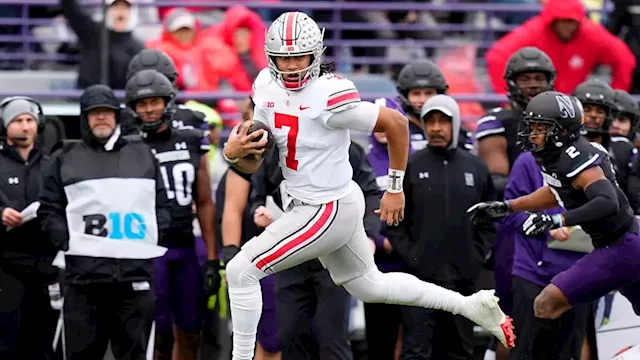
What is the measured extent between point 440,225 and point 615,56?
3.56 m

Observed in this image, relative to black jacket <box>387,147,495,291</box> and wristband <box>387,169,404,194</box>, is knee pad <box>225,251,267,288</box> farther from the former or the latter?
black jacket <box>387,147,495,291</box>

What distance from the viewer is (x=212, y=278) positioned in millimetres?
8125

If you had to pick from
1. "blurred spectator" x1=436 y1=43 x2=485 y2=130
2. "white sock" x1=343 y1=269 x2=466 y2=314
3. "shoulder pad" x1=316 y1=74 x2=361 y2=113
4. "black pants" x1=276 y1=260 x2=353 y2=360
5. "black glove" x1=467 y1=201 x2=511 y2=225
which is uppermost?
"shoulder pad" x1=316 y1=74 x2=361 y2=113

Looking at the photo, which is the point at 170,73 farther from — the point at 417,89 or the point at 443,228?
the point at 443,228

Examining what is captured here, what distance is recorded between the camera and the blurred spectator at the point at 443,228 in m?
7.96

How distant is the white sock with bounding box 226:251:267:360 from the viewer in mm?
6512

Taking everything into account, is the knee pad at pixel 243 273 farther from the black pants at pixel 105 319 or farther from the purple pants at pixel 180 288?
the purple pants at pixel 180 288

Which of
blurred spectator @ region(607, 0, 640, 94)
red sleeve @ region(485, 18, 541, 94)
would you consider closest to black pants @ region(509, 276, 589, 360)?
red sleeve @ region(485, 18, 541, 94)

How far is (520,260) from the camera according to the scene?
7.97 metres

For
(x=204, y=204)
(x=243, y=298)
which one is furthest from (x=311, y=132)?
(x=204, y=204)

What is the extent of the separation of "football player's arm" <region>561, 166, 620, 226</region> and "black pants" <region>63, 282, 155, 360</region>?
2496 millimetres

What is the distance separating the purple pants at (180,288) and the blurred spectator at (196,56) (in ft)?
8.70

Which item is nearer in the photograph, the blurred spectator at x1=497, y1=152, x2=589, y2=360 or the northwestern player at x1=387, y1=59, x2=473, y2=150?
the blurred spectator at x1=497, y1=152, x2=589, y2=360

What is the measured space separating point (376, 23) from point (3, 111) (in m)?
4.77
